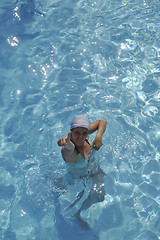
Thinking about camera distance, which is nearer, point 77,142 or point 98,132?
point 77,142

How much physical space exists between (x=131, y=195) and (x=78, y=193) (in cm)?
94

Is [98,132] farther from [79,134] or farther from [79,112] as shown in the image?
[79,112]

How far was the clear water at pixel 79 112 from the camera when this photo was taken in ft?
15.9

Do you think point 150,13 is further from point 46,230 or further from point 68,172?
point 46,230

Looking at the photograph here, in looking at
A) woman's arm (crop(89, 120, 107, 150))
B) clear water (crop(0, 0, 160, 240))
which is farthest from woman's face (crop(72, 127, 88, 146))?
clear water (crop(0, 0, 160, 240))

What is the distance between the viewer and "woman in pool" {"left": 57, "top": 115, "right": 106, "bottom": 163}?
3754 mm

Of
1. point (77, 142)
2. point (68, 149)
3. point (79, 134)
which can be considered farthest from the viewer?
point (77, 142)

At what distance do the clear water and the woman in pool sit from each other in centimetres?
50

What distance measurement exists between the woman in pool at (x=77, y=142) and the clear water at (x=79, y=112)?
19.7 inches

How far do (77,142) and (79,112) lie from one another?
Result: 82.9 inches

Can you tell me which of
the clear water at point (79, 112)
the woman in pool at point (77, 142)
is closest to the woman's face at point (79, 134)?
the woman in pool at point (77, 142)

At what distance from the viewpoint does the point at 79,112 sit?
6164 millimetres

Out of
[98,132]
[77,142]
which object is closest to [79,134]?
[77,142]

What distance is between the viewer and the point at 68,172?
468 centimetres
